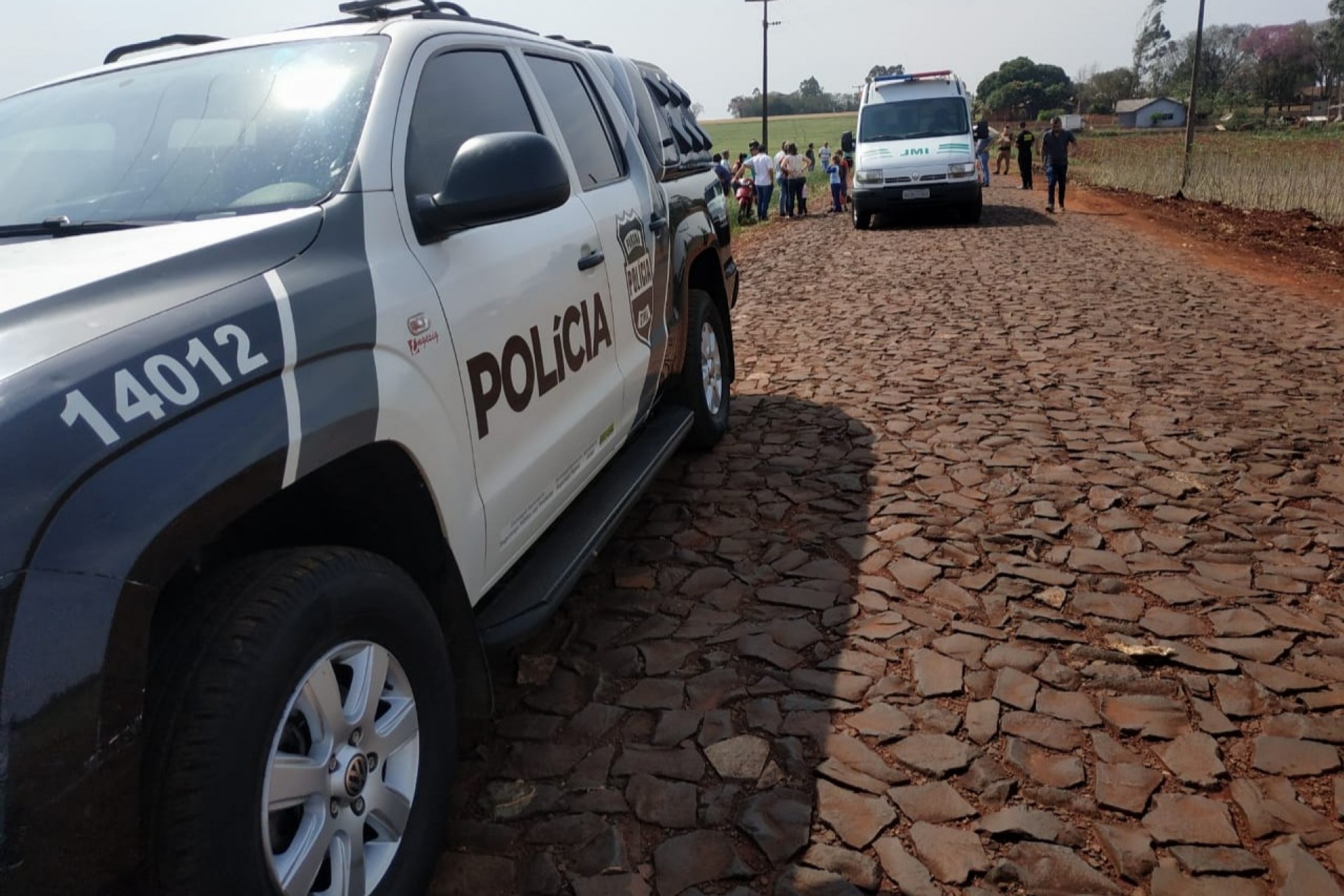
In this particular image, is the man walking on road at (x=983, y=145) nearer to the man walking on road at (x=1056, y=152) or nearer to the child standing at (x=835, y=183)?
the man walking on road at (x=1056, y=152)

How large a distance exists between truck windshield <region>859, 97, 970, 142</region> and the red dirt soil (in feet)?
10.8

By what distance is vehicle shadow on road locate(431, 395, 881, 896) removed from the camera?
97.4 inches

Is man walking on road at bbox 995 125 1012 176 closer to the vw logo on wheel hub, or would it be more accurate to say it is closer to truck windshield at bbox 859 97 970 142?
truck windshield at bbox 859 97 970 142

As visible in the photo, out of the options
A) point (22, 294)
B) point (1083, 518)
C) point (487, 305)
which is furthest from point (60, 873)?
point (1083, 518)

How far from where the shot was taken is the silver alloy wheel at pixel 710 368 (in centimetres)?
502

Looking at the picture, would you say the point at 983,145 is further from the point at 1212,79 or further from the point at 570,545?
the point at 1212,79

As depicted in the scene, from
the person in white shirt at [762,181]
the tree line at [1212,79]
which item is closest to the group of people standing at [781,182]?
the person in white shirt at [762,181]

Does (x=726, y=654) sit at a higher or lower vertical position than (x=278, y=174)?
lower

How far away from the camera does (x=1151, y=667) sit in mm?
3215

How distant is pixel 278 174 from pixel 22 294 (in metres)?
0.77

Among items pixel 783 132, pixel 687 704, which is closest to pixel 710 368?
pixel 687 704

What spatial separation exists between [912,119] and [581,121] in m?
14.5

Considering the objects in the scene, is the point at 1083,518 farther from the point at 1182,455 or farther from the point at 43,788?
the point at 43,788

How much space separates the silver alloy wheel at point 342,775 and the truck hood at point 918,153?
15.4 metres
